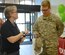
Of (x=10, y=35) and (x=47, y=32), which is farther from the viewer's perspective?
(x=47, y=32)

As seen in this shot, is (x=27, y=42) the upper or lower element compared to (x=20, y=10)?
lower

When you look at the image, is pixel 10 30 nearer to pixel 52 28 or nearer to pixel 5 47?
pixel 5 47

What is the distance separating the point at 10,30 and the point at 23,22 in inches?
283

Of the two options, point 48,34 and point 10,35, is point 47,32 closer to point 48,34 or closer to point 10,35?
point 48,34

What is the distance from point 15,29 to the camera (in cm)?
249

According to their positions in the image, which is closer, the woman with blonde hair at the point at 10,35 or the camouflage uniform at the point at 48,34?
the woman with blonde hair at the point at 10,35

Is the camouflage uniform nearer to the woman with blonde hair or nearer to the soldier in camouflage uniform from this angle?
the soldier in camouflage uniform

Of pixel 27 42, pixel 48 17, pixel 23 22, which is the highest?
pixel 48 17

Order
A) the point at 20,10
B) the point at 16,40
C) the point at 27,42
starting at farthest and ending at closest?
the point at 27,42
the point at 20,10
the point at 16,40

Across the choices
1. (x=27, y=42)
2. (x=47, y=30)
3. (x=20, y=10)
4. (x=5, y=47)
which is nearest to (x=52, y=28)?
(x=47, y=30)

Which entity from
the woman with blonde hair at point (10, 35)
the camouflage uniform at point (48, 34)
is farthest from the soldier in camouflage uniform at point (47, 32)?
the woman with blonde hair at point (10, 35)

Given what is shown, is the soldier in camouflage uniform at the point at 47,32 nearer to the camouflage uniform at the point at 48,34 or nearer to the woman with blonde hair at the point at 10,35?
the camouflage uniform at the point at 48,34

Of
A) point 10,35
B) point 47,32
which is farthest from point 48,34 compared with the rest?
point 10,35

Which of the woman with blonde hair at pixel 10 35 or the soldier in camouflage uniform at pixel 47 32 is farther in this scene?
the soldier in camouflage uniform at pixel 47 32
